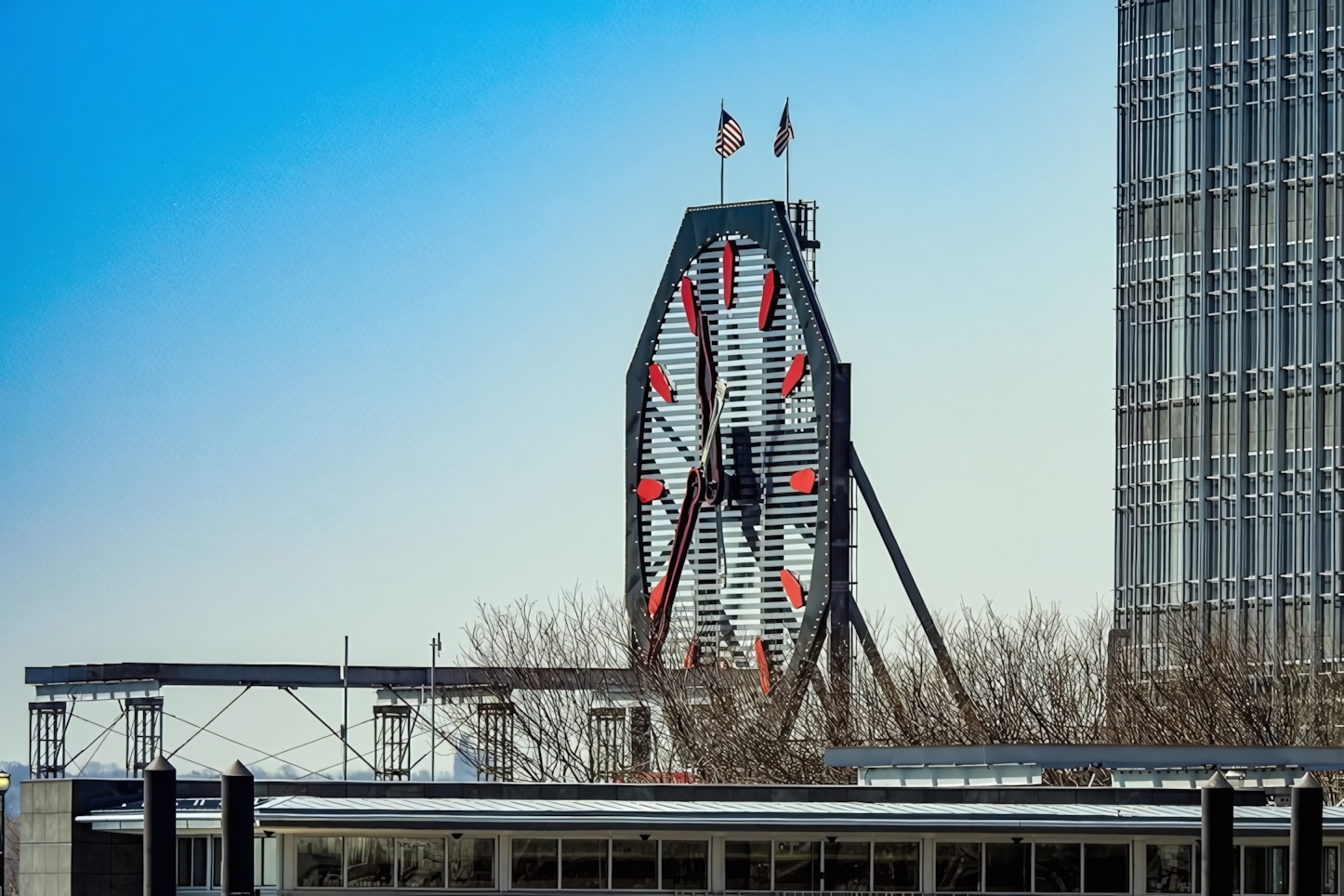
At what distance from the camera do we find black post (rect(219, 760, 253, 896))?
5266 centimetres

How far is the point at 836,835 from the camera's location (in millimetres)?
58844

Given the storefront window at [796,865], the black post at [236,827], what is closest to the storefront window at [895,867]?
the storefront window at [796,865]

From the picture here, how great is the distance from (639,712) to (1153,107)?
206ft

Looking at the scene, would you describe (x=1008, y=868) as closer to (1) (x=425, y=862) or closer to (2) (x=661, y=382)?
(1) (x=425, y=862)

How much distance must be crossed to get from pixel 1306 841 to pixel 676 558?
47.9m

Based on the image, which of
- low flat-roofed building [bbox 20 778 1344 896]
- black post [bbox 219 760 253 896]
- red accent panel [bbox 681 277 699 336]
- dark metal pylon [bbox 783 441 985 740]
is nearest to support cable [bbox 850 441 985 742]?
dark metal pylon [bbox 783 441 985 740]

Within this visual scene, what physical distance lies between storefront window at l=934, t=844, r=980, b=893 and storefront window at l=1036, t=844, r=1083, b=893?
47.9 inches

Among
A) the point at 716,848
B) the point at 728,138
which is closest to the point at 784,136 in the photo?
the point at 728,138

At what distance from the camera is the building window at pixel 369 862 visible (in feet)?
195

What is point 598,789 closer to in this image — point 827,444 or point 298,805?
point 298,805

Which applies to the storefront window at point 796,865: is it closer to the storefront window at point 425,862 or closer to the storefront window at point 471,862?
the storefront window at point 471,862

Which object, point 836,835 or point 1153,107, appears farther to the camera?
point 1153,107

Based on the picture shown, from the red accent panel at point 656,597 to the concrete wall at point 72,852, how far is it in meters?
41.8

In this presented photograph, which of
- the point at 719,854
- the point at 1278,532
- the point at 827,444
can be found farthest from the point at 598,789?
the point at 1278,532
